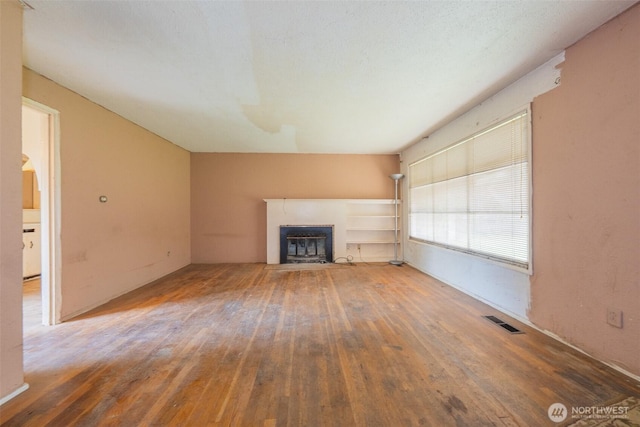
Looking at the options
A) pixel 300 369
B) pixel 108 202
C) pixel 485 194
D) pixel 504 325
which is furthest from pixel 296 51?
pixel 504 325

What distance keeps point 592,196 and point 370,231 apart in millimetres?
3884

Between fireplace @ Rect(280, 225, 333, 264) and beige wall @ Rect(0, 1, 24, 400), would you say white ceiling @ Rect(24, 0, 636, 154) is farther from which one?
fireplace @ Rect(280, 225, 333, 264)

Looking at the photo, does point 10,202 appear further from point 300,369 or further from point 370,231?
point 370,231

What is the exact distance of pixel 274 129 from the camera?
389 centimetres

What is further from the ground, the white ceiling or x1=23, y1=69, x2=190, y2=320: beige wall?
the white ceiling

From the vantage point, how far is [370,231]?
558cm

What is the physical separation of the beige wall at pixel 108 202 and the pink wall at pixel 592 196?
4721mm

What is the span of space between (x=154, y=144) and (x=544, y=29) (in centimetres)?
502

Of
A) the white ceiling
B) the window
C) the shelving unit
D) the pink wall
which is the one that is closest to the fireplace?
the shelving unit

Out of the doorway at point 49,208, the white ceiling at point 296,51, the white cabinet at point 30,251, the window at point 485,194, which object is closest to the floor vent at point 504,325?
the window at point 485,194

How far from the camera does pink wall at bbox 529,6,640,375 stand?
1618mm

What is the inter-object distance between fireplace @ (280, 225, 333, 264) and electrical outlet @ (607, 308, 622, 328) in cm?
410

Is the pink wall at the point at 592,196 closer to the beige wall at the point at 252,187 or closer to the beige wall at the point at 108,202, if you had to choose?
the beige wall at the point at 252,187

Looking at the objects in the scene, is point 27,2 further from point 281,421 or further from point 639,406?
point 639,406
